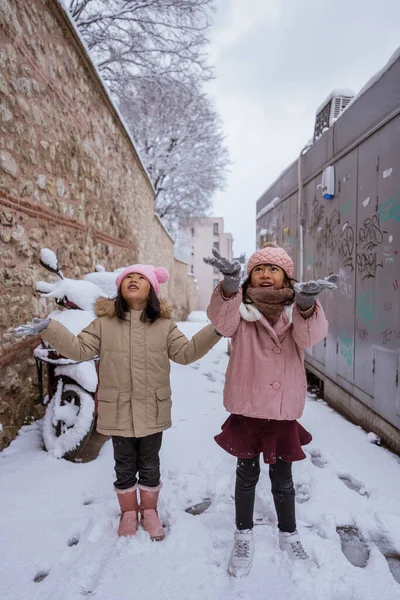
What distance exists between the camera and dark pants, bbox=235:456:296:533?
6.07ft

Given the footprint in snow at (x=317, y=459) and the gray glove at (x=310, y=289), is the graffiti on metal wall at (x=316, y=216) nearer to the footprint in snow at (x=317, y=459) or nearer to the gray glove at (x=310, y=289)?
the footprint in snow at (x=317, y=459)

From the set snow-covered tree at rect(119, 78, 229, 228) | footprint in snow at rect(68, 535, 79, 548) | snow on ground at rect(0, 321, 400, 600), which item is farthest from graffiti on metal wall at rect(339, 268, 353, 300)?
snow-covered tree at rect(119, 78, 229, 228)

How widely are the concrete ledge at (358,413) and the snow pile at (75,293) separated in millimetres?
2538

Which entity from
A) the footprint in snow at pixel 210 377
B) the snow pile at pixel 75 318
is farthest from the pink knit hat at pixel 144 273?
the footprint in snow at pixel 210 377

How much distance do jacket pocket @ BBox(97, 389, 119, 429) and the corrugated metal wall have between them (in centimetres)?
216

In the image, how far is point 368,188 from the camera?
346 centimetres

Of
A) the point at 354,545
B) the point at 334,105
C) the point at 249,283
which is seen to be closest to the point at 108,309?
the point at 249,283

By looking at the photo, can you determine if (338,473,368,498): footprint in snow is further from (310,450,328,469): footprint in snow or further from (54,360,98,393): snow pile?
(54,360,98,393): snow pile

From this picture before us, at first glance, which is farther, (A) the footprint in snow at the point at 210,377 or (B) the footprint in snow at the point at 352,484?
(A) the footprint in snow at the point at 210,377

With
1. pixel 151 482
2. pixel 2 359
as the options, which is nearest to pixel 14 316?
pixel 2 359

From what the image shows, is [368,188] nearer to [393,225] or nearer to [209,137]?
[393,225]

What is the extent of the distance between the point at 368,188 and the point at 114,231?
14.1 ft

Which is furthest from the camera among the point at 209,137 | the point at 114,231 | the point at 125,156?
the point at 209,137

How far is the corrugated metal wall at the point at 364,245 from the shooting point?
9.89 feet
